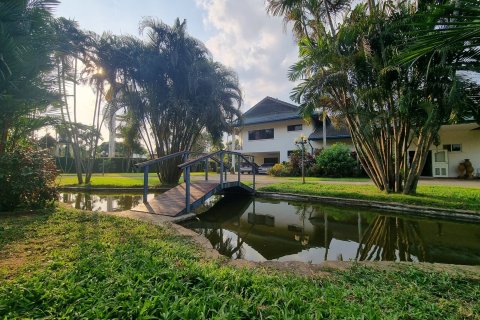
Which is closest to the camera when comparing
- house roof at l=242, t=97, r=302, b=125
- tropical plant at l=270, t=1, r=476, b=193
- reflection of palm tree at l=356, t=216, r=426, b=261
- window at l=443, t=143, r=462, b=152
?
reflection of palm tree at l=356, t=216, r=426, b=261

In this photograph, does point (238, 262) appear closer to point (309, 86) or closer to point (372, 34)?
point (309, 86)

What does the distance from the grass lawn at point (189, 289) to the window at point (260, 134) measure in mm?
23214

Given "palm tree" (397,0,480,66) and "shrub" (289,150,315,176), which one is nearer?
"palm tree" (397,0,480,66)

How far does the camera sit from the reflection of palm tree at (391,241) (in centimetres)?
450

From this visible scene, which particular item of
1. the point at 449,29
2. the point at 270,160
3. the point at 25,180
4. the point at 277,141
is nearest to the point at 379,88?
the point at 449,29

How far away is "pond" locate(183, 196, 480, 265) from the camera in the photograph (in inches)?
178

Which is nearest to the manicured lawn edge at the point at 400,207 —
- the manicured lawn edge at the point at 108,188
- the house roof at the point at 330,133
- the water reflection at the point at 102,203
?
the water reflection at the point at 102,203

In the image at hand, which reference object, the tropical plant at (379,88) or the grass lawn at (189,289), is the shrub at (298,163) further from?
the grass lawn at (189,289)

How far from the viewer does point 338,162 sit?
17922mm

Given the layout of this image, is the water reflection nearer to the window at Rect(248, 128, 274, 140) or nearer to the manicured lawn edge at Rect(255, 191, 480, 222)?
the manicured lawn edge at Rect(255, 191, 480, 222)

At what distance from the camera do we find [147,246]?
12.0 feet

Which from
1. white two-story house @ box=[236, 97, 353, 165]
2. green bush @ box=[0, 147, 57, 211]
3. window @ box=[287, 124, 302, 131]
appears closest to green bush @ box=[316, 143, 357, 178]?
white two-story house @ box=[236, 97, 353, 165]

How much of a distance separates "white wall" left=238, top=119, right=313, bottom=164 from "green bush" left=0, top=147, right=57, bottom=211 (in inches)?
705

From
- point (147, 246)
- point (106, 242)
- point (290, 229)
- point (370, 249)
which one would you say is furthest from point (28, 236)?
point (370, 249)
